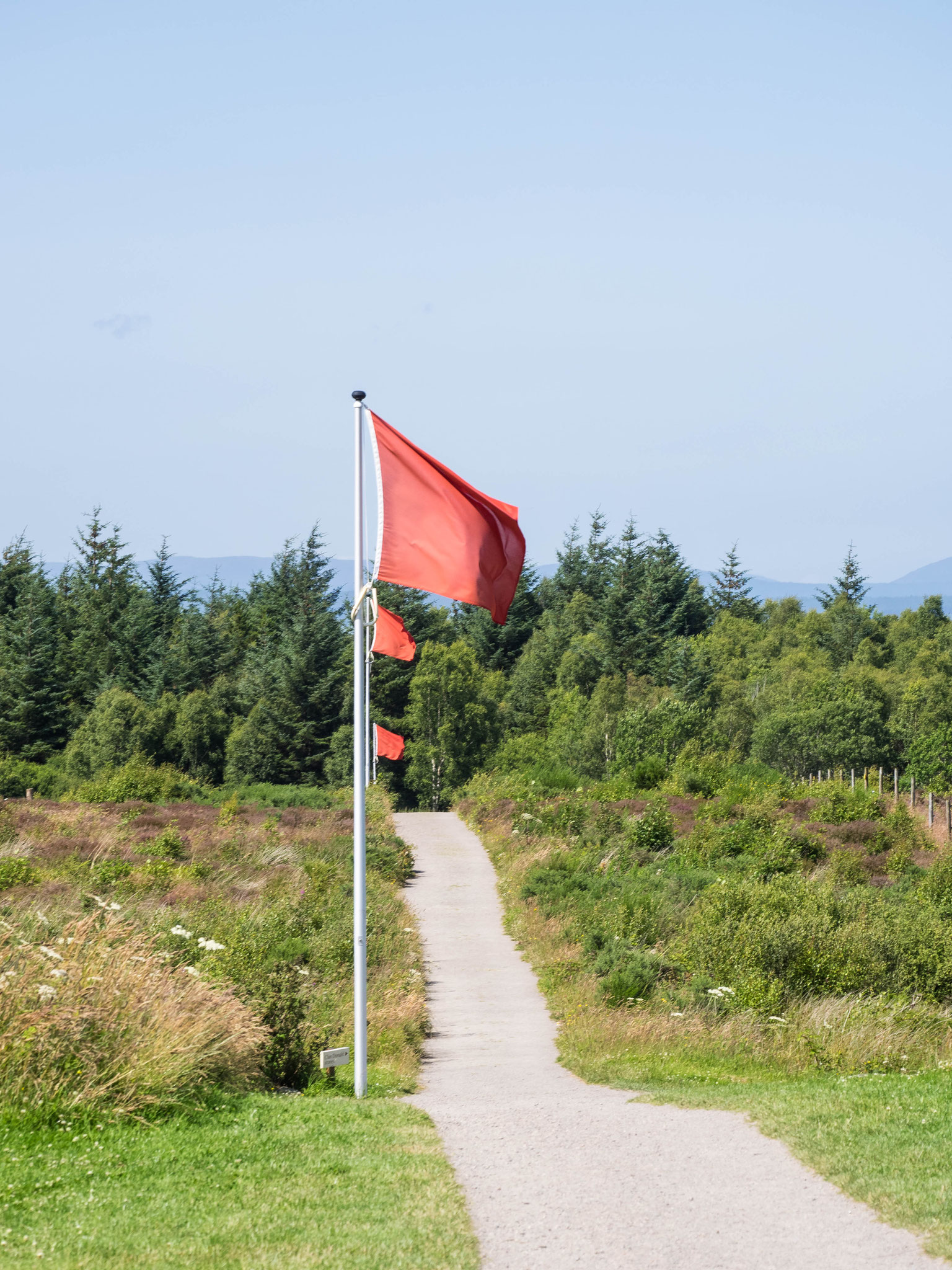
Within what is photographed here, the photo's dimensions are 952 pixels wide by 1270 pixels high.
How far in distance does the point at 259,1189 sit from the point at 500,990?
9.03 m

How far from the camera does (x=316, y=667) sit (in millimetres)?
55312

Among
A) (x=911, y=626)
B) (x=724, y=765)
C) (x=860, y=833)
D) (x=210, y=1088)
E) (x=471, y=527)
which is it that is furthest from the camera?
(x=911, y=626)

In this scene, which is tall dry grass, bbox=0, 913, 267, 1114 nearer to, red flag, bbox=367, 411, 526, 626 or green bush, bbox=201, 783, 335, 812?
red flag, bbox=367, 411, 526, 626

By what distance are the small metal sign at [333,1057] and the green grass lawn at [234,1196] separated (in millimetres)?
1358

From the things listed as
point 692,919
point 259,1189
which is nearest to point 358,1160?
point 259,1189

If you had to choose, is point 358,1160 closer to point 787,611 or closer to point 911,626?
point 911,626

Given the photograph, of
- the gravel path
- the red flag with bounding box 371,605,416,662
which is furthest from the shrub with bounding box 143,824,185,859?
the gravel path

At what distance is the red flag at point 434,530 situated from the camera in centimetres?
912

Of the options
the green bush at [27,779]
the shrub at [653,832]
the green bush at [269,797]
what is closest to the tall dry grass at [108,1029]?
the shrub at [653,832]

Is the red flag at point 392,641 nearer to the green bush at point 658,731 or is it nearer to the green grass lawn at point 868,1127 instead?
the green grass lawn at point 868,1127

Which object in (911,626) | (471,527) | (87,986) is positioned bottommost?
(87,986)

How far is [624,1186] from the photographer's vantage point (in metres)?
7.00

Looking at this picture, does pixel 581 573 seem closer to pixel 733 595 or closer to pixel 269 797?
Answer: pixel 733 595

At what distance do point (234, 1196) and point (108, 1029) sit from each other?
86.6 inches
